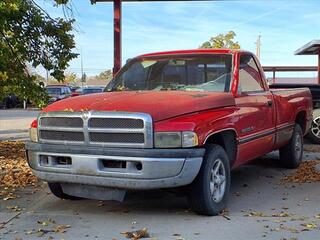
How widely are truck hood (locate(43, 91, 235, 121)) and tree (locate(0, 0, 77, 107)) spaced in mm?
3742

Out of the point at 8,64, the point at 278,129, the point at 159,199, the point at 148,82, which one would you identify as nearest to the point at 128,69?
the point at 148,82

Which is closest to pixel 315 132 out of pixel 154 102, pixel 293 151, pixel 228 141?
pixel 293 151

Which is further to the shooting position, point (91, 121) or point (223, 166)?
point (223, 166)

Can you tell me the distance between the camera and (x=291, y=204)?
252 inches

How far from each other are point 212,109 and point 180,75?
47.3 inches

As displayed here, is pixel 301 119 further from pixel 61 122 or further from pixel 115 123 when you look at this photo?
pixel 61 122

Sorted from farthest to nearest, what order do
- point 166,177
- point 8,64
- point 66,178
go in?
point 8,64, point 66,178, point 166,177

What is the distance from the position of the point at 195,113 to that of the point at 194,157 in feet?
1.61

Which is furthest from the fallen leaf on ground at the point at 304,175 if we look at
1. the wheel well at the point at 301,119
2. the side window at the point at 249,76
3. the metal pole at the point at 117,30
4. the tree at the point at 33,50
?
the metal pole at the point at 117,30

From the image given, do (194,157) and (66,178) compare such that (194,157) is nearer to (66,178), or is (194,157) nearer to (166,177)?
(166,177)

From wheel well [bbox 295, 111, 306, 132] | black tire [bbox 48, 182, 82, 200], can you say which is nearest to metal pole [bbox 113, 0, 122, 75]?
wheel well [bbox 295, 111, 306, 132]

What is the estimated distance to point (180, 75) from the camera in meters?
6.90

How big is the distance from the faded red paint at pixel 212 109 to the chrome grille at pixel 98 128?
9 cm

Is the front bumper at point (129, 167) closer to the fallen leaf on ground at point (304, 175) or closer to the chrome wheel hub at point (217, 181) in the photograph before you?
→ the chrome wheel hub at point (217, 181)
